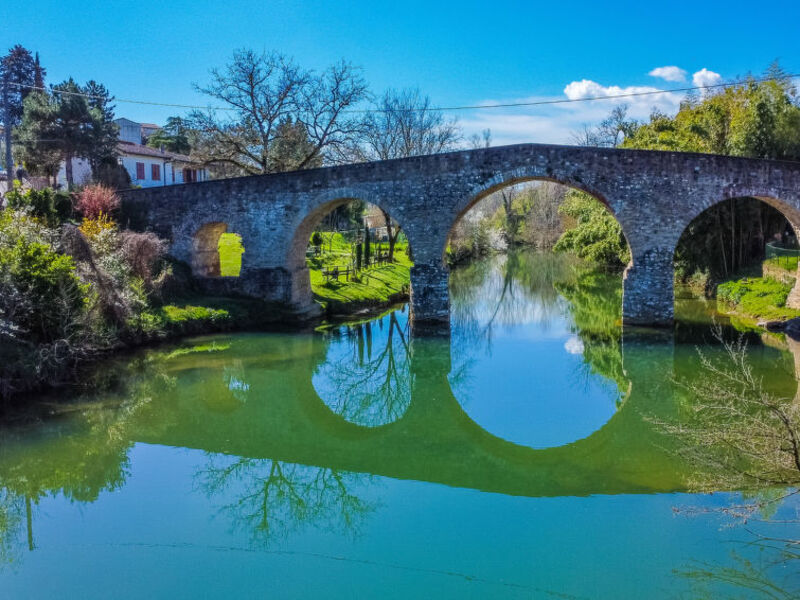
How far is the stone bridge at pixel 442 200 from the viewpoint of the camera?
16.9 m

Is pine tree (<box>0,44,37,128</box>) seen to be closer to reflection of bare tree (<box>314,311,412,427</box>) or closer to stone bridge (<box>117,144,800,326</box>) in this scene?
stone bridge (<box>117,144,800,326</box>)

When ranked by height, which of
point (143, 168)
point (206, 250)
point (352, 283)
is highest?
point (143, 168)

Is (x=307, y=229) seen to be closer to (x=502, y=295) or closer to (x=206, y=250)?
(x=206, y=250)

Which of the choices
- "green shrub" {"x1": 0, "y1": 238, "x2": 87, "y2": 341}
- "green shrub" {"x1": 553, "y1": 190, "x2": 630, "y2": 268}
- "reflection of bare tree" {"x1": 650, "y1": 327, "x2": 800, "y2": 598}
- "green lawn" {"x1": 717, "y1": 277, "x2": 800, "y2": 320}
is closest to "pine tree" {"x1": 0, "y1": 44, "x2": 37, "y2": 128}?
"green shrub" {"x1": 0, "y1": 238, "x2": 87, "y2": 341}

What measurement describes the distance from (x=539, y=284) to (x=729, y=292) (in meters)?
9.42

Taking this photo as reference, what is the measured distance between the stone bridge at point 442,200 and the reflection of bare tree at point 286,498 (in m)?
9.19

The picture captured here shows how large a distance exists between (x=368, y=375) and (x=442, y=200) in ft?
18.5

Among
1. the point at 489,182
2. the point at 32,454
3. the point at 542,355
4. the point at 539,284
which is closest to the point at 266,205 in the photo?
the point at 489,182

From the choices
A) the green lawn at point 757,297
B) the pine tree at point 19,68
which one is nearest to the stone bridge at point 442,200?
the green lawn at point 757,297

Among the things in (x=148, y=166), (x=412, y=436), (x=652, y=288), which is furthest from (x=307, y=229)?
(x=148, y=166)

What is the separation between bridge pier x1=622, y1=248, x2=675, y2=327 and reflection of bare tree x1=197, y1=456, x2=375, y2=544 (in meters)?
11.0

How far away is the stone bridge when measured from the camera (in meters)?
16.9

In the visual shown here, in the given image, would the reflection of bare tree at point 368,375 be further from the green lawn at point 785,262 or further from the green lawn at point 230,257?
the green lawn at point 785,262

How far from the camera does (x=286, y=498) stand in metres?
8.92
